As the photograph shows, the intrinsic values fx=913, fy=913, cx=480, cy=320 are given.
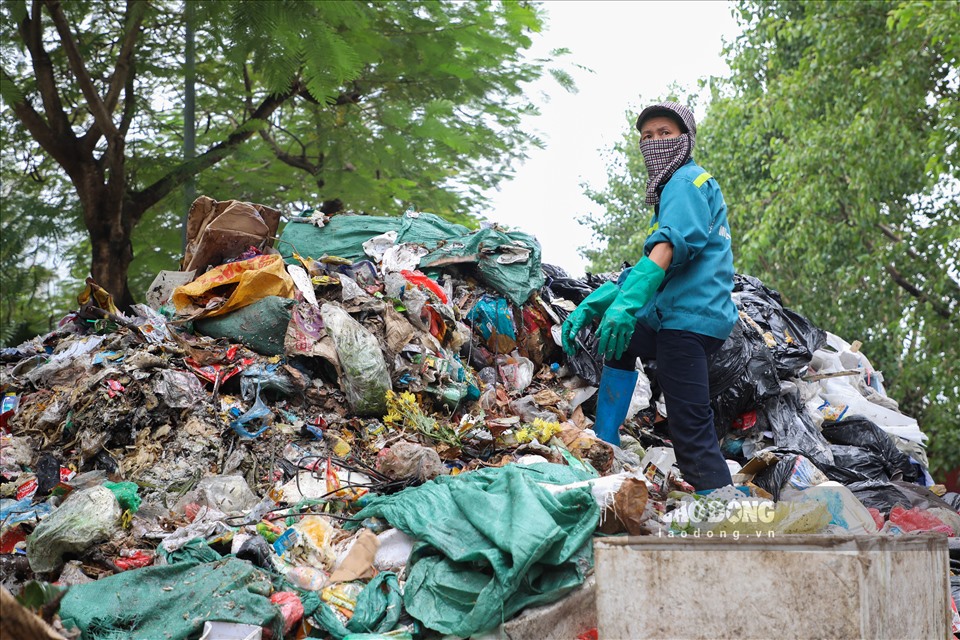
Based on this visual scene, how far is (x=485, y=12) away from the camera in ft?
26.2

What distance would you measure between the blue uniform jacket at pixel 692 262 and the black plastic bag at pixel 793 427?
1.34 metres

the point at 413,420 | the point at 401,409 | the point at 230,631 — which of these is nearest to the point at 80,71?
the point at 401,409

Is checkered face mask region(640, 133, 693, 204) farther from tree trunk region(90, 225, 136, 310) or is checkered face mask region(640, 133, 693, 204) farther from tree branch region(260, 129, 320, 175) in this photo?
tree trunk region(90, 225, 136, 310)

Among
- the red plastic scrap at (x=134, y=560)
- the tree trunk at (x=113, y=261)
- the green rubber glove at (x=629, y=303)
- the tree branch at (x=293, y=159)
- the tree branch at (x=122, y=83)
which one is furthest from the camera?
the tree branch at (x=293, y=159)

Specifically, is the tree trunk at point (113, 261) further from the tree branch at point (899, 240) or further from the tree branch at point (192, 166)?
the tree branch at point (899, 240)

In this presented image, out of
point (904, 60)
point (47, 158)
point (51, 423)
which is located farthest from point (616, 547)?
point (904, 60)

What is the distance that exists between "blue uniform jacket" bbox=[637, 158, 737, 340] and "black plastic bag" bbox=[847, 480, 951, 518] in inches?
47.9

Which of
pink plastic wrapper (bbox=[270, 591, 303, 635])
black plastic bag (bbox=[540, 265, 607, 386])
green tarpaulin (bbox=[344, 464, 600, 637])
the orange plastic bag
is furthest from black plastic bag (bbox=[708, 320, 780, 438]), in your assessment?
pink plastic wrapper (bbox=[270, 591, 303, 635])

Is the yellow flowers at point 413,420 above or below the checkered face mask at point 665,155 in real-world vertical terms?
below

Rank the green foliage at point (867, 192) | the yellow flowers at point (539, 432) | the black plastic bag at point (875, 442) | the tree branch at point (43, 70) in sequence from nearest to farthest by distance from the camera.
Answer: the yellow flowers at point (539, 432) → the black plastic bag at point (875, 442) → the tree branch at point (43, 70) → the green foliage at point (867, 192)

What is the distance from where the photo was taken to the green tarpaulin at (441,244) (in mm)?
5504

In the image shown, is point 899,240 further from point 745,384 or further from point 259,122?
point 259,122

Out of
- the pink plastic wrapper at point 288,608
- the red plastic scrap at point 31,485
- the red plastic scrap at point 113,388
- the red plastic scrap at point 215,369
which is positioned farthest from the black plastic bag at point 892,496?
the red plastic scrap at point 31,485

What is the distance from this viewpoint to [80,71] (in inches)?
286
